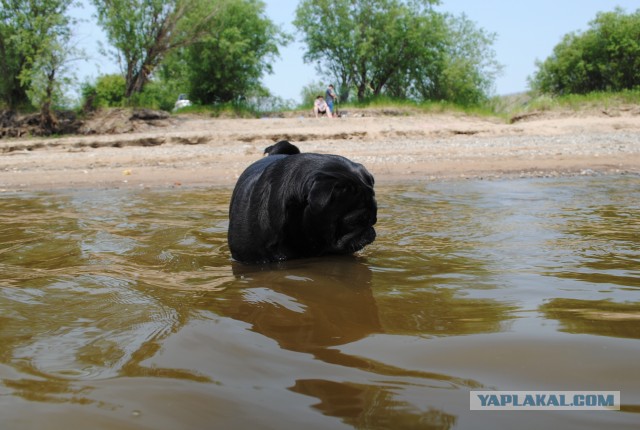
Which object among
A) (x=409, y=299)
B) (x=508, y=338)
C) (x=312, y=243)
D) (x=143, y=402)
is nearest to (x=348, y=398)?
(x=143, y=402)

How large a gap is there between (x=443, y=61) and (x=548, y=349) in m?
34.5

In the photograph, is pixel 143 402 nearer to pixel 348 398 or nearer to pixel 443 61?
pixel 348 398

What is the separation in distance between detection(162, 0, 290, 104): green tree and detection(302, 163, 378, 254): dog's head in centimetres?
2753

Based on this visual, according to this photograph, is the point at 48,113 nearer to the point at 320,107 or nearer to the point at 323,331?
the point at 320,107

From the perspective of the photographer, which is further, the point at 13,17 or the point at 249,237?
the point at 13,17

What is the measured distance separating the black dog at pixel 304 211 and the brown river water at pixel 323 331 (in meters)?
0.17

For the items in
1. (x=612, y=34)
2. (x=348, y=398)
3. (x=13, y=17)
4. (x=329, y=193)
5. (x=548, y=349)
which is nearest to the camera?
(x=348, y=398)

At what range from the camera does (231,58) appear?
30484 millimetres

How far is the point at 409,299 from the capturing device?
3.25 metres

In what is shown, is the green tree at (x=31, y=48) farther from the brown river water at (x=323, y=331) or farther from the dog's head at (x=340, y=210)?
the dog's head at (x=340, y=210)

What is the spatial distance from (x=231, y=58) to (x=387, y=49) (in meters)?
9.22

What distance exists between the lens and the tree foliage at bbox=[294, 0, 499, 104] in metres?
33.2

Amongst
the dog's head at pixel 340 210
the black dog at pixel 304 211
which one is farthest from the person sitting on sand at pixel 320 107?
the dog's head at pixel 340 210

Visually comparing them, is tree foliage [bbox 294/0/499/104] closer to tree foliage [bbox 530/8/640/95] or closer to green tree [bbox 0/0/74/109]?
tree foliage [bbox 530/8/640/95]
